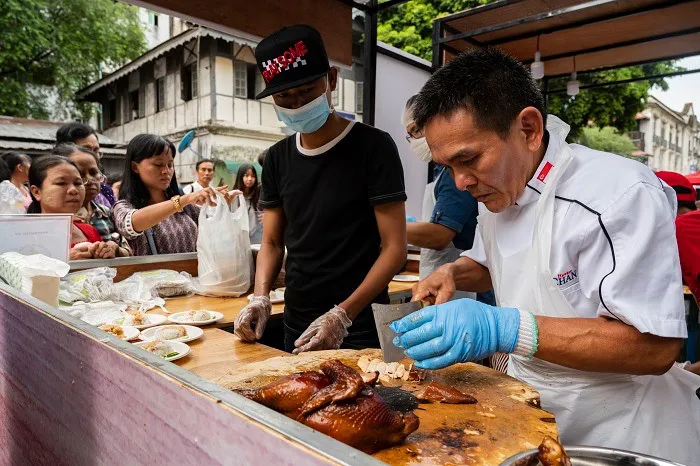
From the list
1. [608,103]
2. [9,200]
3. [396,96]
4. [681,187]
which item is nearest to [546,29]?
[396,96]

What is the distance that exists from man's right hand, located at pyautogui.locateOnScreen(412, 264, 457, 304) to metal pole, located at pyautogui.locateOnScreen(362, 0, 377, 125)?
380cm

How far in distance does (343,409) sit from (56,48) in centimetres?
2427

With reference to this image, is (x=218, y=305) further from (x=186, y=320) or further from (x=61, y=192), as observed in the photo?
(x=61, y=192)

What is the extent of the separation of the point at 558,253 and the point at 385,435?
2.72 feet

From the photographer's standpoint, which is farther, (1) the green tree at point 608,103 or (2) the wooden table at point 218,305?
(1) the green tree at point 608,103

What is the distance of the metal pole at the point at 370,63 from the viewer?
5.10 m

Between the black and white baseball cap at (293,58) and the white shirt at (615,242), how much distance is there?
129 cm

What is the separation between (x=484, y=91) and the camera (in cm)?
155

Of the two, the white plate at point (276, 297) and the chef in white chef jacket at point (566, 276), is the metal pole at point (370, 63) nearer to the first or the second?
the white plate at point (276, 297)

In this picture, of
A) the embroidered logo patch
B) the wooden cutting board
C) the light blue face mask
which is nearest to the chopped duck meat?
the wooden cutting board

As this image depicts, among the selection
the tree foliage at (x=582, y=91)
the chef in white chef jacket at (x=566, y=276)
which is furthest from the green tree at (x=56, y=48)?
the chef in white chef jacket at (x=566, y=276)

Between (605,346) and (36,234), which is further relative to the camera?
(36,234)

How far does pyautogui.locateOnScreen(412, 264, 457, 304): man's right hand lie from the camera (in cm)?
197

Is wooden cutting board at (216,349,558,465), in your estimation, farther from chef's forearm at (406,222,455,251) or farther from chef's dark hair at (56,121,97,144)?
chef's dark hair at (56,121,97,144)
